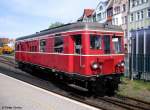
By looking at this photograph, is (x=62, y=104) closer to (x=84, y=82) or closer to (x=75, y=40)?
(x=84, y=82)

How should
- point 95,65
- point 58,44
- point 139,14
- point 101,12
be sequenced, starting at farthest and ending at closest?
1. point 101,12
2. point 139,14
3. point 58,44
4. point 95,65

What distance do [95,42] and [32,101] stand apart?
3.74 meters

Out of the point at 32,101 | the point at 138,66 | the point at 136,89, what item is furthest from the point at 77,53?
the point at 138,66

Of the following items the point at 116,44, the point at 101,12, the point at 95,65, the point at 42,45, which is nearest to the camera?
the point at 95,65

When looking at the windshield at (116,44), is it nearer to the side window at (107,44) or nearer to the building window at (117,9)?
the side window at (107,44)

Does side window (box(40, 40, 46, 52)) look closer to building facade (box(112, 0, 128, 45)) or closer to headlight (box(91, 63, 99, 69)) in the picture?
headlight (box(91, 63, 99, 69))

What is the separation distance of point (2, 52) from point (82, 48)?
146ft

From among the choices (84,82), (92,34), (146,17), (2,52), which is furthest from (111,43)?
(2,52)

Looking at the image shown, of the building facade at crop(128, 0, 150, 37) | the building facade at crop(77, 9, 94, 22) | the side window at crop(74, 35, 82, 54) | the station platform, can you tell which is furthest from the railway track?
the building facade at crop(77, 9, 94, 22)

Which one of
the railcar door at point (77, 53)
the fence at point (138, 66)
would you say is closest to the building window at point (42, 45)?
the railcar door at point (77, 53)

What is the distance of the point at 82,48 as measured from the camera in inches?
525

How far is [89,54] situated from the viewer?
517 inches

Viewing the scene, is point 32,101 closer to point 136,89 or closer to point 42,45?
point 136,89

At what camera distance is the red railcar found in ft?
43.3
